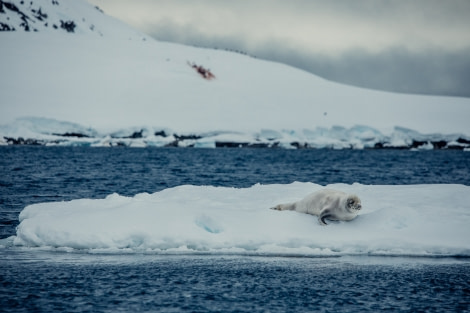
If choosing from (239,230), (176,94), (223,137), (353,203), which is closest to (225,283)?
(239,230)

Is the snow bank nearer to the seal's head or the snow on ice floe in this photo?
the snow on ice floe

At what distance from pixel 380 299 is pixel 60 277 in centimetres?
476

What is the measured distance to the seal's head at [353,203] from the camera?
1293 centimetres

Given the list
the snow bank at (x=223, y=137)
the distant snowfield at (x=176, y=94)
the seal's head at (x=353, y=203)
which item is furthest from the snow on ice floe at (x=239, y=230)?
the distant snowfield at (x=176, y=94)

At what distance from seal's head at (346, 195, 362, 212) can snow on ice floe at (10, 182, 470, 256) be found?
14.8 inches

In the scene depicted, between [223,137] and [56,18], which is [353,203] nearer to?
[223,137]

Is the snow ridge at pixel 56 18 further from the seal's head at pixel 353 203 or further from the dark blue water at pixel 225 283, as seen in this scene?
the dark blue water at pixel 225 283

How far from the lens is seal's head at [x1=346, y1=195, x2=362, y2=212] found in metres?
12.9

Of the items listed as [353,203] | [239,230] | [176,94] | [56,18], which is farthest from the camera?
[56,18]

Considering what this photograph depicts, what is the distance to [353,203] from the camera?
1299 cm

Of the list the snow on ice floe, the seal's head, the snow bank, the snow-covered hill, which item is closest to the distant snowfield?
the snow-covered hill

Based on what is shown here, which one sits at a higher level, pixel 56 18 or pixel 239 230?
pixel 56 18

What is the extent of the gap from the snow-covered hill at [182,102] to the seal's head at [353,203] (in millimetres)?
59081

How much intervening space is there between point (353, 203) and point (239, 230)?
2246 millimetres
